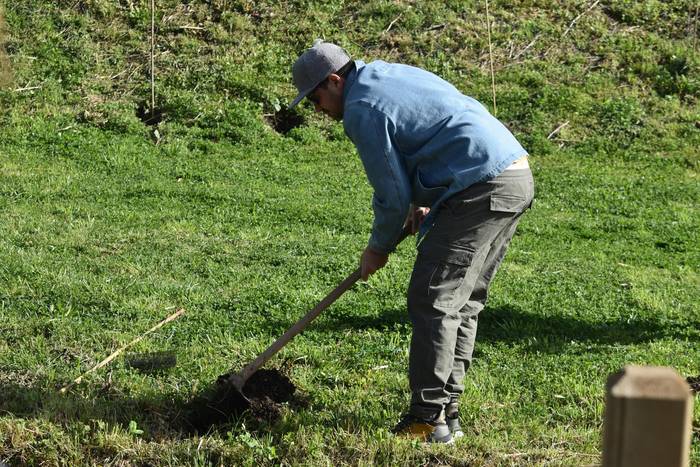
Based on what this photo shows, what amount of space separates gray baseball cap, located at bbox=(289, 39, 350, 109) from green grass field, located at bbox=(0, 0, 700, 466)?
5.44 ft

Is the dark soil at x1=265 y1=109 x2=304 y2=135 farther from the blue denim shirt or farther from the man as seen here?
the blue denim shirt

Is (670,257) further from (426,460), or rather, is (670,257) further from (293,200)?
(426,460)

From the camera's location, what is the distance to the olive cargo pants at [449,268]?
13.3ft

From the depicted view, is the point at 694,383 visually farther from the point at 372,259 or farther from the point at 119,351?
the point at 119,351

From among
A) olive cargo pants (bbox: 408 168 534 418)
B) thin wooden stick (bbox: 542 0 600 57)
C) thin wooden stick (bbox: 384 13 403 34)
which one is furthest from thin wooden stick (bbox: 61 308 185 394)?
thin wooden stick (bbox: 542 0 600 57)

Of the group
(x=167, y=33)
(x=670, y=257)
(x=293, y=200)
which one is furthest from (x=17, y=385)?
(x=167, y=33)

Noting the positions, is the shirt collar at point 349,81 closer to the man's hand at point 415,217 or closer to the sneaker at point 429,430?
the man's hand at point 415,217

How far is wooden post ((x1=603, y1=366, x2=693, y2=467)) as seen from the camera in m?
1.49

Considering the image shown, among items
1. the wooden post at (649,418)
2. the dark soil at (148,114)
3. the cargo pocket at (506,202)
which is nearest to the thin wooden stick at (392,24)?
the dark soil at (148,114)

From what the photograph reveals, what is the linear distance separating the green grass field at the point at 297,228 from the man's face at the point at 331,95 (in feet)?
5.08

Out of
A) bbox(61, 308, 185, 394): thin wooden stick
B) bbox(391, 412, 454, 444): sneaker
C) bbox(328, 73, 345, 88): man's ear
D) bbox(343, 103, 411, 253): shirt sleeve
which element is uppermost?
bbox(328, 73, 345, 88): man's ear

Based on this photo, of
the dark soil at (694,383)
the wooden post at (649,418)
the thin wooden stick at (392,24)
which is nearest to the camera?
the wooden post at (649,418)

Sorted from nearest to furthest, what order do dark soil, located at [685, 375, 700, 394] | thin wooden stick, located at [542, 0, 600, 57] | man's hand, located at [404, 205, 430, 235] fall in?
1. man's hand, located at [404, 205, 430, 235]
2. dark soil, located at [685, 375, 700, 394]
3. thin wooden stick, located at [542, 0, 600, 57]

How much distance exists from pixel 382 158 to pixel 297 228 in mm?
4939
